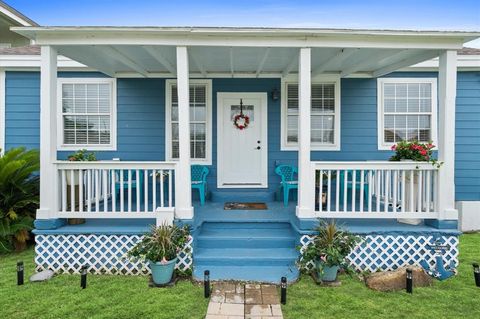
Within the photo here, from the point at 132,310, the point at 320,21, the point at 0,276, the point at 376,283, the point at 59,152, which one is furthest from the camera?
the point at 320,21

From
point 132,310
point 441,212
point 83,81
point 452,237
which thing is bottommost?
point 132,310

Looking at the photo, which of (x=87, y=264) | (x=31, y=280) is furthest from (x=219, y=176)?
(x=31, y=280)

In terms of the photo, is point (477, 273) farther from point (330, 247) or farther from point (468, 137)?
point (468, 137)

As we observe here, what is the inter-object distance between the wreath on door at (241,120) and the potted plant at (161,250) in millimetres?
3017

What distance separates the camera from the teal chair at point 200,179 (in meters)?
5.78

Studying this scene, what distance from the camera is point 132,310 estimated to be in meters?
3.21

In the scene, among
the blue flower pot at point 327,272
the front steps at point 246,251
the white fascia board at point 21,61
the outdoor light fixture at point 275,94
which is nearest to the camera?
the blue flower pot at point 327,272

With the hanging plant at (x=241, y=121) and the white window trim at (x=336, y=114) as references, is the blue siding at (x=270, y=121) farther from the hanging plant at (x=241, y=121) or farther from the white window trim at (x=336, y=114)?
the hanging plant at (x=241, y=121)

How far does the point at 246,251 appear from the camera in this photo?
4.24m

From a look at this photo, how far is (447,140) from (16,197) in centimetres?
620

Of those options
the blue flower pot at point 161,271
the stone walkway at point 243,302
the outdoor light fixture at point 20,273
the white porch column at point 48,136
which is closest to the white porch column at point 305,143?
the stone walkway at point 243,302

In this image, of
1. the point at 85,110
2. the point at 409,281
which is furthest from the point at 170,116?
the point at 409,281

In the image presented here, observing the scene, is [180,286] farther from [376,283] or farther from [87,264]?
[376,283]

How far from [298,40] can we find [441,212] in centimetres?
289
